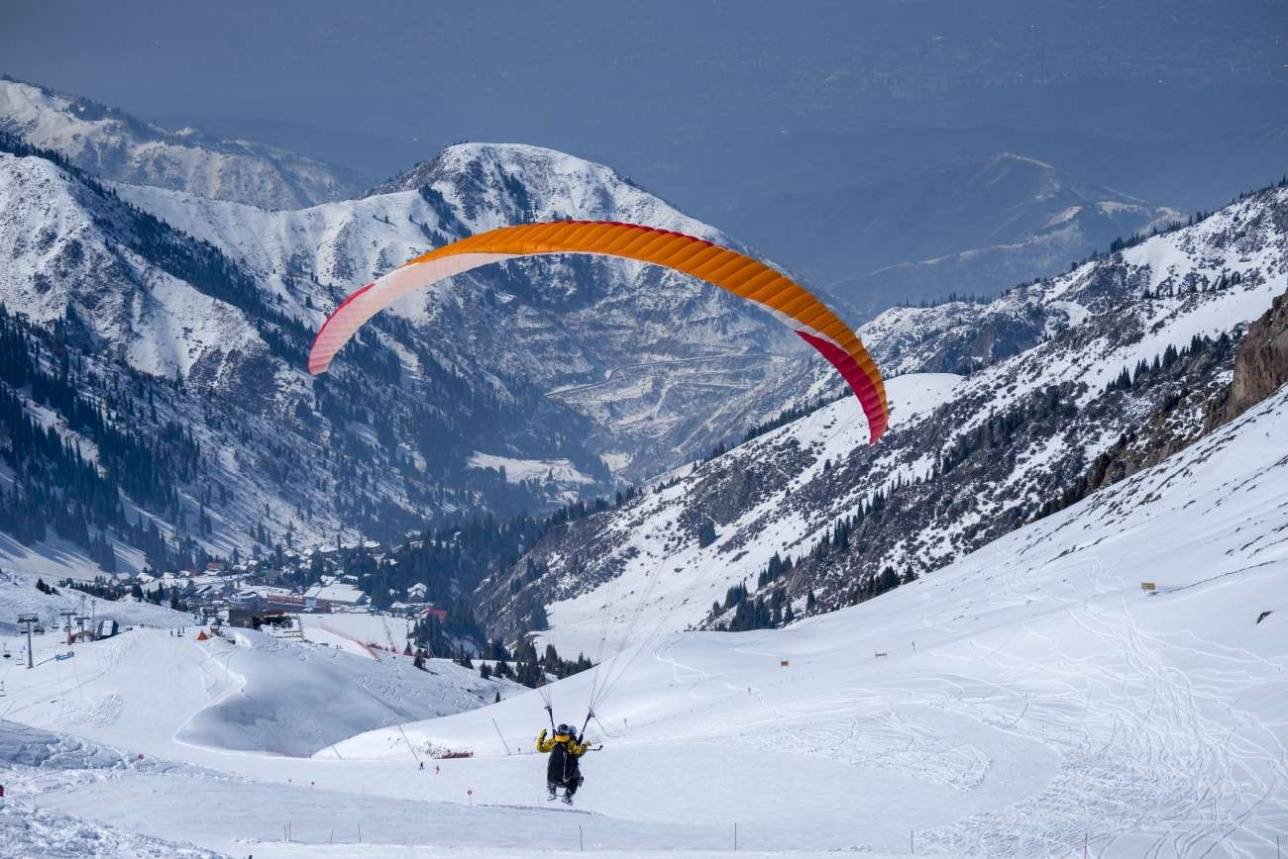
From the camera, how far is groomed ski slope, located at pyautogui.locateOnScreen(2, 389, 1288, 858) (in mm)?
42688

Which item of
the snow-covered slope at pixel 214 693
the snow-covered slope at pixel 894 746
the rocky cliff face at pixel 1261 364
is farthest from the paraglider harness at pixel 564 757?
the rocky cliff face at pixel 1261 364

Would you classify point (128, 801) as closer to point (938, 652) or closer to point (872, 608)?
point (938, 652)

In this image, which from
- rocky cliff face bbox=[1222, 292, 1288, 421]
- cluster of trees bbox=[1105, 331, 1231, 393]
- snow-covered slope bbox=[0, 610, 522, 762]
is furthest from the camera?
cluster of trees bbox=[1105, 331, 1231, 393]

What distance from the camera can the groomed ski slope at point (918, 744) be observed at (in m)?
42.7

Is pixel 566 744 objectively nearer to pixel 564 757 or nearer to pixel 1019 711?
pixel 564 757

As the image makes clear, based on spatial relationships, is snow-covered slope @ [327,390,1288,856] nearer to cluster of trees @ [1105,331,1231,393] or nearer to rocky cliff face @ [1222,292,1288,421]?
rocky cliff face @ [1222,292,1288,421]

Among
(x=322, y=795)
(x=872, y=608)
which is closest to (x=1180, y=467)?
(x=872, y=608)

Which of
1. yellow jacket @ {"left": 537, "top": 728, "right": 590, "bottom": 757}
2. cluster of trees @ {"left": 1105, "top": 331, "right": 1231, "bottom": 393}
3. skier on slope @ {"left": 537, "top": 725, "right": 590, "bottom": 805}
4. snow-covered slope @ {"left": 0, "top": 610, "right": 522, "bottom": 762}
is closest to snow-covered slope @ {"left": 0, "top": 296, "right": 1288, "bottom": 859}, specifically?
snow-covered slope @ {"left": 0, "top": 610, "right": 522, "bottom": 762}

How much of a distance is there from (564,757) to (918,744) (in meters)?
19.6

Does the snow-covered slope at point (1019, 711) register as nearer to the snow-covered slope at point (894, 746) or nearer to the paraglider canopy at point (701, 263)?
the snow-covered slope at point (894, 746)

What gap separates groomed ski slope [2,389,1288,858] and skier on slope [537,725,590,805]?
1.63 m

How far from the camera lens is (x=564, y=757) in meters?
40.8

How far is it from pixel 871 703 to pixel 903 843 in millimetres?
22260

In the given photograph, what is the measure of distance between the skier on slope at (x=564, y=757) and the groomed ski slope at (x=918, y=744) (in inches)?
64.2
